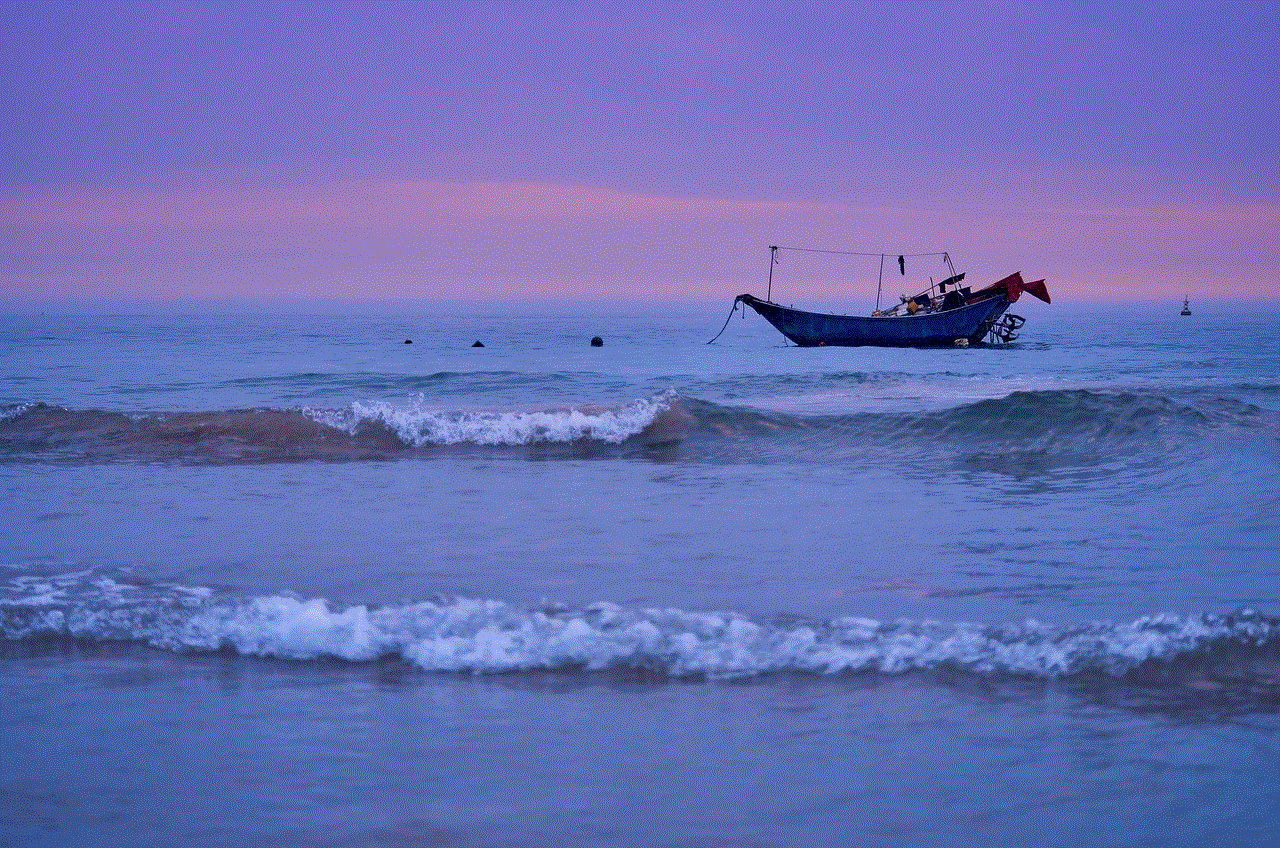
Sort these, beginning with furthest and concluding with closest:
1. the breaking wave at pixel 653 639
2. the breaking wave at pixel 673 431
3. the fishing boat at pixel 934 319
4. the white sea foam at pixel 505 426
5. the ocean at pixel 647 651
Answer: the fishing boat at pixel 934 319
the white sea foam at pixel 505 426
the breaking wave at pixel 673 431
the breaking wave at pixel 653 639
the ocean at pixel 647 651

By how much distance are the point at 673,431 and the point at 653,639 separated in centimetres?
1027

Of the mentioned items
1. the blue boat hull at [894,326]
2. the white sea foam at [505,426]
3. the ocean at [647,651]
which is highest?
the blue boat hull at [894,326]

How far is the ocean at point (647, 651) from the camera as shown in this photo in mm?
3936

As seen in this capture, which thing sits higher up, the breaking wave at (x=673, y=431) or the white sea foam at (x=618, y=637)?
the breaking wave at (x=673, y=431)

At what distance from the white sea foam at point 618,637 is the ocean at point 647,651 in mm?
24

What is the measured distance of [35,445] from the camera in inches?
616

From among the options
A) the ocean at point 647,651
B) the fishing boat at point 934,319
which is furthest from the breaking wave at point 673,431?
the fishing boat at point 934,319

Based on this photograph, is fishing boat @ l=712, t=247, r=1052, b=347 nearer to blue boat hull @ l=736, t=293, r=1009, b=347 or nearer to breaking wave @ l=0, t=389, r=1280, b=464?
blue boat hull @ l=736, t=293, r=1009, b=347

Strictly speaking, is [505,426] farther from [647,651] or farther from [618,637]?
[647,651]

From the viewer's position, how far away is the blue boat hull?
4294 cm

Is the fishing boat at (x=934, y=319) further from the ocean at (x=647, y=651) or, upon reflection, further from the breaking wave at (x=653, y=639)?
the breaking wave at (x=653, y=639)

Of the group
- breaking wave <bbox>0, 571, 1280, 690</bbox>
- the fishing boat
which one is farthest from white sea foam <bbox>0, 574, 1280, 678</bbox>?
the fishing boat

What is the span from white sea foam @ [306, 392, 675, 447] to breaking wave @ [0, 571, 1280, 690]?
30.3ft

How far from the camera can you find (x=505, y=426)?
15.8m
